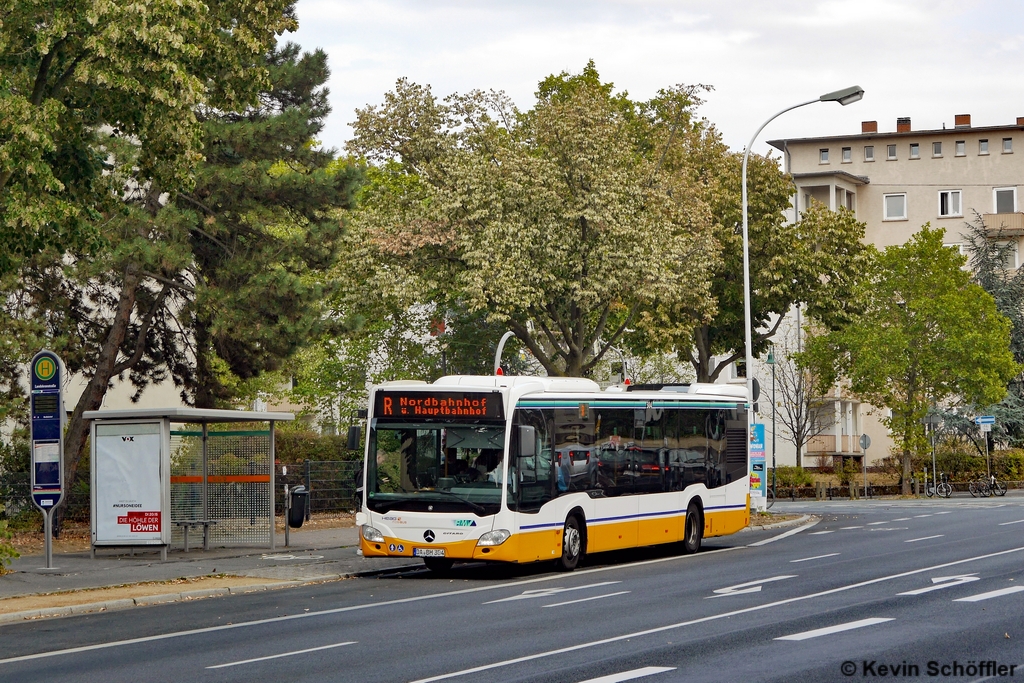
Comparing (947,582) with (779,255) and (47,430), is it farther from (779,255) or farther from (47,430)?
(779,255)

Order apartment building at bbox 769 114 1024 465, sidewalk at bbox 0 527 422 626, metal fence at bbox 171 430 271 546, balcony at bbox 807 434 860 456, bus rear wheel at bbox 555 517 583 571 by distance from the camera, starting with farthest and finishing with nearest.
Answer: apartment building at bbox 769 114 1024 465, balcony at bbox 807 434 860 456, metal fence at bbox 171 430 271 546, bus rear wheel at bbox 555 517 583 571, sidewalk at bbox 0 527 422 626

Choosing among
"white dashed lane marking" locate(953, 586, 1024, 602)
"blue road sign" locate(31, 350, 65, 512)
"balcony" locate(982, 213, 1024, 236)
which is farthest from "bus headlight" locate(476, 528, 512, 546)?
"balcony" locate(982, 213, 1024, 236)

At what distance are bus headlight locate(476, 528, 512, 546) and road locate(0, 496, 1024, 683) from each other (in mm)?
576

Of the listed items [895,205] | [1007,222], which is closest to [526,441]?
[1007,222]

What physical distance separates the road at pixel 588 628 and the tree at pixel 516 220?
34.0 ft

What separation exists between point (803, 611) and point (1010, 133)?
71.9 meters

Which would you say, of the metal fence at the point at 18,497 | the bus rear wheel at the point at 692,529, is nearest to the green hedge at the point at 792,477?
the bus rear wheel at the point at 692,529

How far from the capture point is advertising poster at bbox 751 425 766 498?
112ft

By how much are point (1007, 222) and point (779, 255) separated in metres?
41.3

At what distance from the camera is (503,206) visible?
31.0m

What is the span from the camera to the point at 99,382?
2834cm

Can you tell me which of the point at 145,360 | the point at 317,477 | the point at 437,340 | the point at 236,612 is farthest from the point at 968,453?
the point at 236,612

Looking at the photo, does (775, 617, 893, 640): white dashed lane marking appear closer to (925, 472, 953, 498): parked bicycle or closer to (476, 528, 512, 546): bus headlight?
(476, 528, 512, 546): bus headlight

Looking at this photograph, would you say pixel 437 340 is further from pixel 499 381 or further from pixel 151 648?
pixel 151 648
